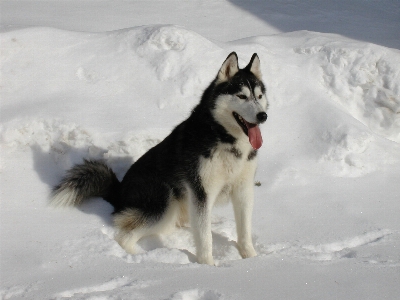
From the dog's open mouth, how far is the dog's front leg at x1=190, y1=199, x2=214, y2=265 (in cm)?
62

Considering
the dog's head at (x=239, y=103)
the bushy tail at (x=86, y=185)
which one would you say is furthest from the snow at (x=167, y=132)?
the dog's head at (x=239, y=103)

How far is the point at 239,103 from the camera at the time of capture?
147 inches

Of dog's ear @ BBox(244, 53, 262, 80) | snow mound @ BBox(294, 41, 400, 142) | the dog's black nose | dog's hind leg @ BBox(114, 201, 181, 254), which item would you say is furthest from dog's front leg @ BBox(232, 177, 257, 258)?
snow mound @ BBox(294, 41, 400, 142)

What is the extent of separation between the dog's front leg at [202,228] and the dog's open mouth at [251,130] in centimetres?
62

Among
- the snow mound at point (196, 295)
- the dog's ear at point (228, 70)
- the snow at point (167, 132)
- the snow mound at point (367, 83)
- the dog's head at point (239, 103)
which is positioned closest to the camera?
the snow mound at point (196, 295)

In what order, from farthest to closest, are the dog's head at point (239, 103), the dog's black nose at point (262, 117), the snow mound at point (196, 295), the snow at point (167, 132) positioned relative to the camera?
1. the dog's head at point (239, 103)
2. the dog's black nose at point (262, 117)
3. the snow at point (167, 132)
4. the snow mound at point (196, 295)

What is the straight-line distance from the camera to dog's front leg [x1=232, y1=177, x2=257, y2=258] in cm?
403

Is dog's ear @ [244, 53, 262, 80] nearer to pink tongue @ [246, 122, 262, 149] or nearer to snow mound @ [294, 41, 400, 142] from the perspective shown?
pink tongue @ [246, 122, 262, 149]

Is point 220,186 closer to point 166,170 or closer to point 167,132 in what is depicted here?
point 166,170

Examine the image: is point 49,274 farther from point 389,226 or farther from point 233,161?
point 389,226

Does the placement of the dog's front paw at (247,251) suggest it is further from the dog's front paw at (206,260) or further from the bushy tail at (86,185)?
the bushy tail at (86,185)

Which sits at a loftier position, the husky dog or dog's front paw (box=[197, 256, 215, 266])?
the husky dog

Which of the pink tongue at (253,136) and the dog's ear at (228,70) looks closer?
the pink tongue at (253,136)

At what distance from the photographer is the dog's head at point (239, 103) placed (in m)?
3.69
